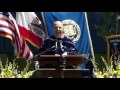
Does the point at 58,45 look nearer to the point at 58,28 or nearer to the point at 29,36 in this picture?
the point at 58,28

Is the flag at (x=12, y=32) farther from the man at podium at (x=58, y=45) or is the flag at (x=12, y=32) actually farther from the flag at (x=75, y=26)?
the man at podium at (x=58, y=45)

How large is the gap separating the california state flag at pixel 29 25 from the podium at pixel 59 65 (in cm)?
435

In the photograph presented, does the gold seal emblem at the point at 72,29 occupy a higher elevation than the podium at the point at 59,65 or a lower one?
higher

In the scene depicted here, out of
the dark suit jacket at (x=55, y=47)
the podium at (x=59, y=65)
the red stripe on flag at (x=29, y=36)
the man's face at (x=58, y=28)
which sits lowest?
the podium at (x=59, y=65)

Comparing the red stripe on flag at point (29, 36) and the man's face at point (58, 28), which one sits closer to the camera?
the man's face at point (58, 28)

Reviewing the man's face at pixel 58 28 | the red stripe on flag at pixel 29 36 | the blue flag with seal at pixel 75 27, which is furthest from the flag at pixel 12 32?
the man's face at pixel 58 28

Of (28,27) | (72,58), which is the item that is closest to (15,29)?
(28,27)

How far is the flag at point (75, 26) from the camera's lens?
28.5ft

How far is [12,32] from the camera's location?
7715 mm

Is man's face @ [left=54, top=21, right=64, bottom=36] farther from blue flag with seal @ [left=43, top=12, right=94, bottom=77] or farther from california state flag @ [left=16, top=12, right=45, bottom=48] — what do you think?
blue flag with seal @ [left=43, top=12, right=94, bottom=77]
